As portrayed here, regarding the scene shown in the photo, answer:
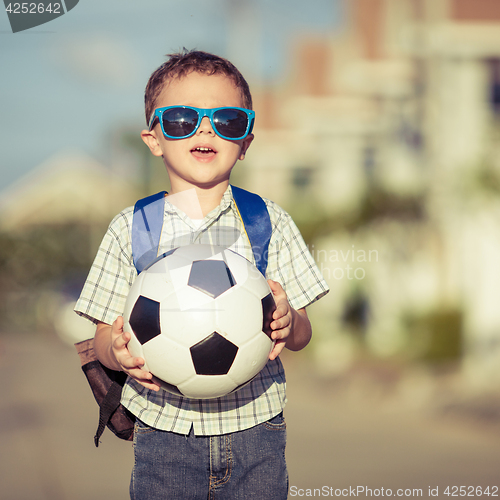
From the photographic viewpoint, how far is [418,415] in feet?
18.2

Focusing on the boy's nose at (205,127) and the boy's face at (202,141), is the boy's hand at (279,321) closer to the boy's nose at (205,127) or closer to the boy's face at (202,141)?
the boy's face at (202,141)

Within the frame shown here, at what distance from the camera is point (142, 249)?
1.76 metres

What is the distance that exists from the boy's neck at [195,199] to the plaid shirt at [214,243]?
0.03 m

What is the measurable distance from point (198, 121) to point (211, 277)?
21.0 inches

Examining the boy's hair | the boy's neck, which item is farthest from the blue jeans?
the boy's hair

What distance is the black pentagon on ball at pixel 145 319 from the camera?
1.51m

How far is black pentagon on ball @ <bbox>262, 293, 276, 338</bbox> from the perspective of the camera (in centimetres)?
156

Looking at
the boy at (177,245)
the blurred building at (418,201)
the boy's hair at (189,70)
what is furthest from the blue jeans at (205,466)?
the blurred building at (418,201)

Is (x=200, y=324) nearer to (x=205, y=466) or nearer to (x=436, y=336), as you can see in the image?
(x=205, y=466)

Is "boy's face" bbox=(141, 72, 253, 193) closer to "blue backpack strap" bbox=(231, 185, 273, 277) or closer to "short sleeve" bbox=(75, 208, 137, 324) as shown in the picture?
"blue backpack strap" bbox=(231, 185, 273, 277)

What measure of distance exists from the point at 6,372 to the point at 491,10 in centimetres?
880

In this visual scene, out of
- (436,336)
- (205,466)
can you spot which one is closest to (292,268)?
(205,466)

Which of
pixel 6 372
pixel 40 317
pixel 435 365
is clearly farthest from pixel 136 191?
pixel 435 365

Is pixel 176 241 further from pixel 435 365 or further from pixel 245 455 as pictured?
pixel 435 365
